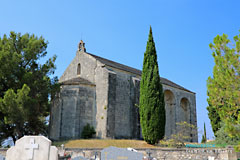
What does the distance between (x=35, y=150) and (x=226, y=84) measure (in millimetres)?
8479

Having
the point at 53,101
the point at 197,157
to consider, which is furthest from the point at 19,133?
the point at 197,157

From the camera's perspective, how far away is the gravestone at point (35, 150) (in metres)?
7.91

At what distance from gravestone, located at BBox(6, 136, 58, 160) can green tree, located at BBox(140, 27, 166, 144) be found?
648 inches

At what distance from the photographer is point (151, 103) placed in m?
24.0

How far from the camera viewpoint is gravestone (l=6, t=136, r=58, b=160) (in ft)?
26.0

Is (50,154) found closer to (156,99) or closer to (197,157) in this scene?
(197,157)

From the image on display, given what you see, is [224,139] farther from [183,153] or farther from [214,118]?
[183,153]

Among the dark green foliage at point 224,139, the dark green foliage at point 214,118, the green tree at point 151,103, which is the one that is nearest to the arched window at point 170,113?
the dark green foliage at point 214,118

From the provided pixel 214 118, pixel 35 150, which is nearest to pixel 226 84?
pixel 35 150

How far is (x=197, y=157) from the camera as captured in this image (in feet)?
52.7

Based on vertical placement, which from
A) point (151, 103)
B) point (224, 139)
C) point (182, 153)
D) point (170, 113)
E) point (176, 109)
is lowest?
point (182, 153)

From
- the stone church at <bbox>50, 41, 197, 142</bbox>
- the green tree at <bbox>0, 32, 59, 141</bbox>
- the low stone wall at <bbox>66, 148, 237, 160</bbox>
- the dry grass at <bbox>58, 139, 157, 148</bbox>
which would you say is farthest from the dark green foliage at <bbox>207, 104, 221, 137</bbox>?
the green tree at <bbox>0, 32, 59, 141</bbox>

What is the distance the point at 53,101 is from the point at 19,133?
5379mm

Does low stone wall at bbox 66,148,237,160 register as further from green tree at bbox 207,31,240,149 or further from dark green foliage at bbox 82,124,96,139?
dark green foliage at bbox 82,124,96,139
